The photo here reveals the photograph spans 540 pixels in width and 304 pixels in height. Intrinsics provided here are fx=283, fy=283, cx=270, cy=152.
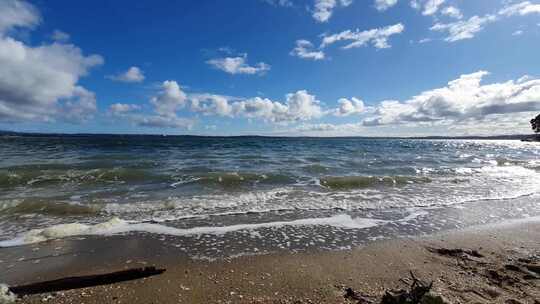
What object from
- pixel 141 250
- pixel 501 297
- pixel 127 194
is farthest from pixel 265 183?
pixel 501 297

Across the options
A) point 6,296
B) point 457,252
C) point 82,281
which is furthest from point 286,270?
point 6,296

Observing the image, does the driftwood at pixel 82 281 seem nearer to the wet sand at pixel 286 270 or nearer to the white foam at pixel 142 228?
the wet sand at pixel 286 270

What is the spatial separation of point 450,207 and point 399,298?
26.0ft

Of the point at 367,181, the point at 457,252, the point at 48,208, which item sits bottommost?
the point at 367,181

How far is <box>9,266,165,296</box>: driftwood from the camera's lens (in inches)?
164

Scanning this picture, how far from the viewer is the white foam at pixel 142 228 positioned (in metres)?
6.61

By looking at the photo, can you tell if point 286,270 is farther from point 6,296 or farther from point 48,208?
point 48,208

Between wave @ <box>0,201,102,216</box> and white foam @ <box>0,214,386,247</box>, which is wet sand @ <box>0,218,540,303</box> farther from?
wave @ <box>0,201,102,216</box>

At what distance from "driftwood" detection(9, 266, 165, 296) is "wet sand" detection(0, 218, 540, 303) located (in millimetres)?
122

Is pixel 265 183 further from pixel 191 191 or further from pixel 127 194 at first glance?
pixel 127 194

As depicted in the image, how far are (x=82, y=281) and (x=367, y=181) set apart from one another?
1326cm

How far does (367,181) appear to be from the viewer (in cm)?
1488

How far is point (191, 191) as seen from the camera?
39.8 ft

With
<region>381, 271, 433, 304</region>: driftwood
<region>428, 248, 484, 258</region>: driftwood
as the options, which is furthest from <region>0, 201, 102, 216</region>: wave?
<region>428, 248, 484, 258</region>: driftwood
